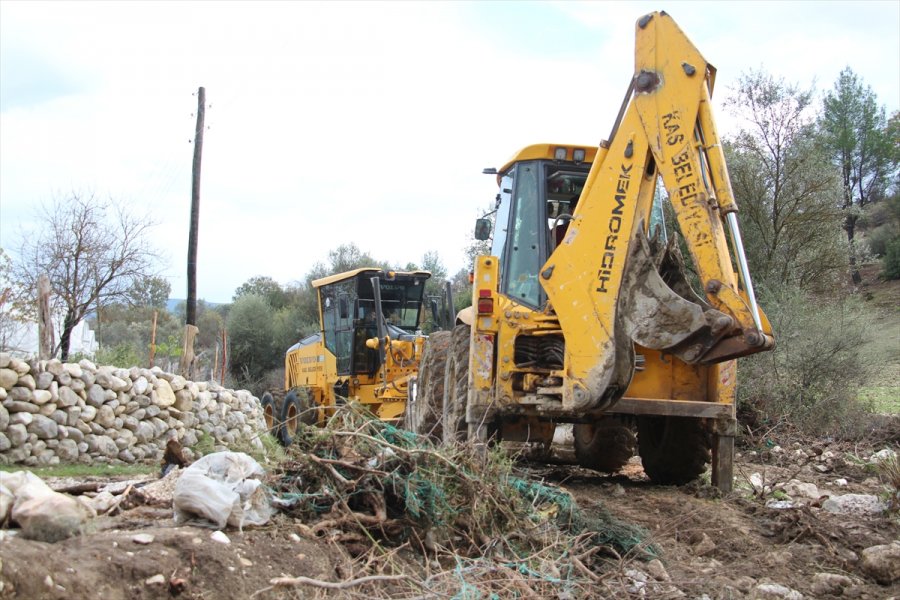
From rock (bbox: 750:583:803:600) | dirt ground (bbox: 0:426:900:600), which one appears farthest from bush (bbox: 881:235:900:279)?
rock (bbox: 750:583:803:600)

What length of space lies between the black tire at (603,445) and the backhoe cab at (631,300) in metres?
0.62

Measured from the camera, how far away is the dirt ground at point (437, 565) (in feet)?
12.1

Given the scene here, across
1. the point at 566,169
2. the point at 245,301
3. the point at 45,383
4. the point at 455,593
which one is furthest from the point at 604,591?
the point at 245,301

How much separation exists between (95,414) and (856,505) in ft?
30.3

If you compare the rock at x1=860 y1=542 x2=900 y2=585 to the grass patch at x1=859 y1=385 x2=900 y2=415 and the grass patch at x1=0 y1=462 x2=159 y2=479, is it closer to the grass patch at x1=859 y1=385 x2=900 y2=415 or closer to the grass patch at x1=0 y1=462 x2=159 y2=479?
the grass patch at x1=0 y1=462 x2=159 y2=479

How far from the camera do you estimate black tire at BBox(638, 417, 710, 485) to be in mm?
Result: 7953

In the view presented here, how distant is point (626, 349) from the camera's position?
656 centimetres

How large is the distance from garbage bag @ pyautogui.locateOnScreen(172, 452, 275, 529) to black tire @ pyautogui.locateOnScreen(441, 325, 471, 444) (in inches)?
106

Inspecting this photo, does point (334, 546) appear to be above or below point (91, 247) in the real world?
below

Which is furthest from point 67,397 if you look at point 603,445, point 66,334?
point 603,445

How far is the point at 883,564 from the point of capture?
512 cm

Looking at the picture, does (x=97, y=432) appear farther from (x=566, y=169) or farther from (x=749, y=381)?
(x=749, y=381)

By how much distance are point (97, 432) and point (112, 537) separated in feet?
26.9

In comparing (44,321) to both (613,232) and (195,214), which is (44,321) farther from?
(613,232)
